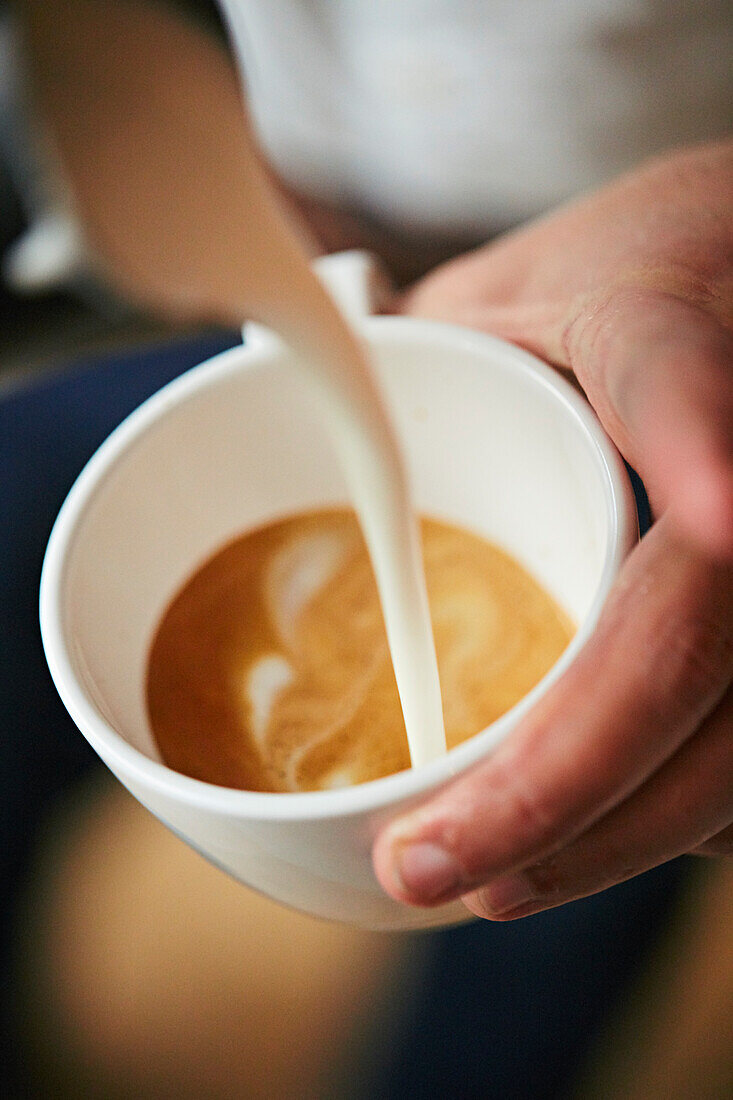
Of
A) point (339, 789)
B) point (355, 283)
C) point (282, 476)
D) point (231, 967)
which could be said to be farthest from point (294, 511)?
point (231, 967)

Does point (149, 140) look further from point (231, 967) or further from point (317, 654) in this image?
point (231, 967)

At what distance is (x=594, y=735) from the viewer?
37 cm

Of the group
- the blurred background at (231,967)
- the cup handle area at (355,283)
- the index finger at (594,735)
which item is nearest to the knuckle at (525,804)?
the index finger at (594,735)

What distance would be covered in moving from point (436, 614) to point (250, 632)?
0.12m

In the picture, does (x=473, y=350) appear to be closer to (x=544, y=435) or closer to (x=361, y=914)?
(x=544, y=435)

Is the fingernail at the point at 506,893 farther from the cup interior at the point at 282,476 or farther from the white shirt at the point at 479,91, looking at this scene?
the white shirt at the point at 479,91

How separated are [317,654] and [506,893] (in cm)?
23

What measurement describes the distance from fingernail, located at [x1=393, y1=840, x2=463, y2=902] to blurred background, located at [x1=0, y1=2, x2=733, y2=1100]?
0.46 m

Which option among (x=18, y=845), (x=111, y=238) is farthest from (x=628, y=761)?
(x=18, y=845)

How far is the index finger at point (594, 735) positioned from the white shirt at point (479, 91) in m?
0.44

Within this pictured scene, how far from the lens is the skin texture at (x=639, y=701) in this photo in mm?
377

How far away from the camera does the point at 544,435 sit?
540 mm

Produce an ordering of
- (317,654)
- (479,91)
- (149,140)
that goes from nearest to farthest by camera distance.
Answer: (149,140)
(317,654)
(479,91)

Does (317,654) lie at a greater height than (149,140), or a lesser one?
lesser
